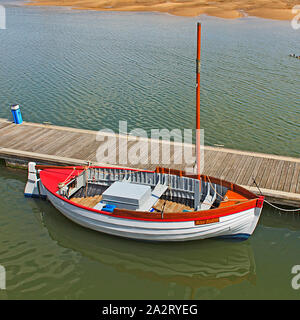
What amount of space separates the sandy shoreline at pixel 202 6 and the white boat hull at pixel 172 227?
7313 centimetres

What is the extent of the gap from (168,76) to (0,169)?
859 inches

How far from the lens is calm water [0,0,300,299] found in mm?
14227

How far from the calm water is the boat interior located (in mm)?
Result: 1616

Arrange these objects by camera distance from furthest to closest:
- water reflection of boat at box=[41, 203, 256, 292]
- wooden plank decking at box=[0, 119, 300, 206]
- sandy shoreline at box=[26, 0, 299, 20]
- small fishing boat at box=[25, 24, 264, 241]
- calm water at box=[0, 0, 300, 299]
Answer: sandy shoreline at box=[26, 0, 299, 20]
wooden plank decking at box=[0, 119, 300, 206]
small fishing boat at box=[25, 24, 264, 241]
water reflection of boat at box=[41, 203, 256, 292]
calm water at box=[0, 0, 300, 299]

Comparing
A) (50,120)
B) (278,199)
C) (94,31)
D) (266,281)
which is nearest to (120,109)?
(50,120)

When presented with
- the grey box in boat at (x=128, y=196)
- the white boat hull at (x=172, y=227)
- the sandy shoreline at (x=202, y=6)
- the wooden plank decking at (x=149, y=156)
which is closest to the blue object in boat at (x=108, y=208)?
the grey box in boat at (x=128, y=196)

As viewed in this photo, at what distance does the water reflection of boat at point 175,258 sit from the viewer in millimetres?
14414

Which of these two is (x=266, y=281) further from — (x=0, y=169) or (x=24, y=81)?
(x=24, y=81)

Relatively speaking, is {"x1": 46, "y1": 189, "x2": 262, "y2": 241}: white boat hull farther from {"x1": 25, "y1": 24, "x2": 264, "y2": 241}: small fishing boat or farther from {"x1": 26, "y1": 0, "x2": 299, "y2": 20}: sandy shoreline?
{"x1": 26, "y1": 0, "x2": 299, "y2": 20}: sandy shoreline

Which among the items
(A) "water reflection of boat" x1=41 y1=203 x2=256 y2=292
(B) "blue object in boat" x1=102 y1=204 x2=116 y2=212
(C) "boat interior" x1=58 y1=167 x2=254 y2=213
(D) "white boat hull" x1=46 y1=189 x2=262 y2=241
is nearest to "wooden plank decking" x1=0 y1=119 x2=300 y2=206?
(C) "boat interior" x1=58 y1=167 x2=254 y2=213

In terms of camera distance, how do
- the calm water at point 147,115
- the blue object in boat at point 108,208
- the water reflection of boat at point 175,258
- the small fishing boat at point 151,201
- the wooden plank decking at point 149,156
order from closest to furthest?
the calm water at point 147,115 < the water reflection of boat at point 175,258 < the small fishing boat at point 151,201 < the blue object in boat at point 108,208 < the wooden plank decking at point 149,156

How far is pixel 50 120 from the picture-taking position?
28.4m

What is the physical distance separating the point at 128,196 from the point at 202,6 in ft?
295

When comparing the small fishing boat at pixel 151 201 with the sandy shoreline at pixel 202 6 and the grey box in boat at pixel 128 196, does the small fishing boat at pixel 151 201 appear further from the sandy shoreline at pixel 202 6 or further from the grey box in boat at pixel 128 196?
the sandy shoreline at pixel 202 6
